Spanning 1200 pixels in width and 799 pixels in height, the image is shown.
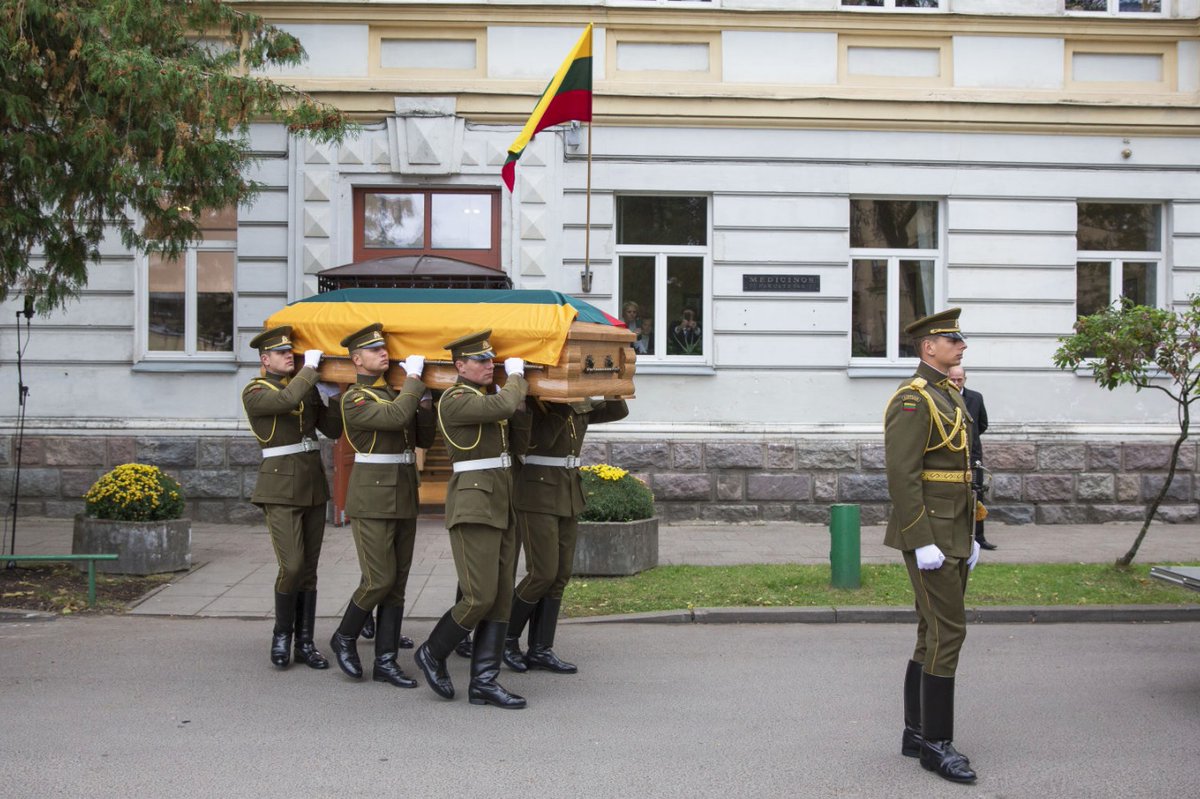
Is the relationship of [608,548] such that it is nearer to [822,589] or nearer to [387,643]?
[822,589]

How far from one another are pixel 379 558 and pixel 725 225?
7.86m

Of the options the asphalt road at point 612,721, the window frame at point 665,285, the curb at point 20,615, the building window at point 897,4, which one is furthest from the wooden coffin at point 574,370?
the building window at point 897,4

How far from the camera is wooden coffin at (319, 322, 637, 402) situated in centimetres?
664

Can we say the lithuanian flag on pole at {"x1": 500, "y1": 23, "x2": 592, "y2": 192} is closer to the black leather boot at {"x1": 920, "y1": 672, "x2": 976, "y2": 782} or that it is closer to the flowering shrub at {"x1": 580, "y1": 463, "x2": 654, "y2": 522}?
the flowering shrub at {"x1": 580, "y1": 463, "x2": 654, "y2": 522}

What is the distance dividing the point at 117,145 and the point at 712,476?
7.40 meters

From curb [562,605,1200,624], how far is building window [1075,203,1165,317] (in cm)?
608

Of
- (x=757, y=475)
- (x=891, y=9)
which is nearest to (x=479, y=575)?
(x=757, y=475)

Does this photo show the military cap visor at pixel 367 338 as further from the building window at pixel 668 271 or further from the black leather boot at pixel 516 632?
the building window at pixel 668 271

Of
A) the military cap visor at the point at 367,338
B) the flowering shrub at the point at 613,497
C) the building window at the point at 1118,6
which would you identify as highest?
the building window at the point at 1118,6

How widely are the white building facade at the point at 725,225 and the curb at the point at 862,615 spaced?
4545mm

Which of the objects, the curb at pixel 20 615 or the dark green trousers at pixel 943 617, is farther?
the curb at pixel 20 615

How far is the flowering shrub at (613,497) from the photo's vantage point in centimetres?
1006

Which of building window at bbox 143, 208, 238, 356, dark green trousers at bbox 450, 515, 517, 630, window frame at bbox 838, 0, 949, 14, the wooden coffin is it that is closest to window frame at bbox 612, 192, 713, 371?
window frame at bbox 838, 0, 949, 14

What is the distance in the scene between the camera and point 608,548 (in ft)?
32.8
